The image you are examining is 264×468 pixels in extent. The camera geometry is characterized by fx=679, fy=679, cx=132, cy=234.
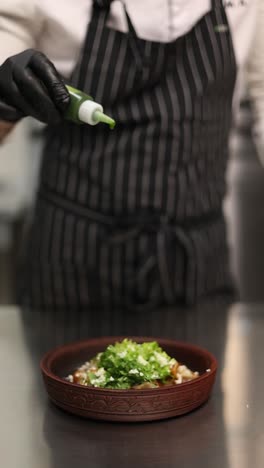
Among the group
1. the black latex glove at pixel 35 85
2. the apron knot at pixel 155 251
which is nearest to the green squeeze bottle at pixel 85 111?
the black latex glove at pixel 35 85

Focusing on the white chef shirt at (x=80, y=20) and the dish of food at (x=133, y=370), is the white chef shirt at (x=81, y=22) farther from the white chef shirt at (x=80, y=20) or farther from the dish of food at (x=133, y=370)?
the dish of food at (x=133, y=370)

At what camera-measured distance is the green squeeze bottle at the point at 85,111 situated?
2.82 feet

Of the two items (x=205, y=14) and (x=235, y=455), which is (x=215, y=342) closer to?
(x=235, y=455)

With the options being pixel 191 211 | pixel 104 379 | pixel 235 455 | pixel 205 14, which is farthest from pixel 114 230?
pixel 235 455

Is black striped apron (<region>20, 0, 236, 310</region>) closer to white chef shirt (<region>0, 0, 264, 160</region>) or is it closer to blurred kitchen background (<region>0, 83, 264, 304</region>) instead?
white chef shirt (<region>0, 0, 264, 160</region>)

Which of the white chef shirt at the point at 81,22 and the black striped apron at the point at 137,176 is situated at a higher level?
the white chef shirt at the point at 81,22

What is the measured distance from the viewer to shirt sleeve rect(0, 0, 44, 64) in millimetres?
1184

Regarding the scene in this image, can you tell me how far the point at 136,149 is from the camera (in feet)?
4.49

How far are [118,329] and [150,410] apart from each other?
0.47 m

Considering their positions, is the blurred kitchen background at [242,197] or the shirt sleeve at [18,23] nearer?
the shirt sleeve at [18,23]

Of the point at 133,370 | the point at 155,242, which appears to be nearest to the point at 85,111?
the point at 133,370

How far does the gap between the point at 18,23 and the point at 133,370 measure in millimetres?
724

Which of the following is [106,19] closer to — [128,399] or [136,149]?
[136,149]

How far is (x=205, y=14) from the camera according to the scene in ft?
4.13
